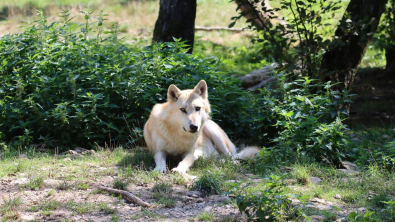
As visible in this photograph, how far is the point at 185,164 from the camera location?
19.2 feet

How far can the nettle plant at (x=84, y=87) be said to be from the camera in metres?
6.94

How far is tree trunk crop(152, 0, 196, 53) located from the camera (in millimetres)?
8945

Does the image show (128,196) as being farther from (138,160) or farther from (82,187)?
(138,160)

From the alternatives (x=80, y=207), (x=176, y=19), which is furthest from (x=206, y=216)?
(x=176, y=19)

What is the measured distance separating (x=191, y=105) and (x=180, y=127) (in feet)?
1.20

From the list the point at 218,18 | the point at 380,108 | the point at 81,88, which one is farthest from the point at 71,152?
the point at 218,18

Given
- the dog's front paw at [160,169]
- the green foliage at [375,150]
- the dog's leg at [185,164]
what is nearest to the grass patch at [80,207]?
the dog's front paw at [160,169]

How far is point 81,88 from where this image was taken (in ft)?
23.3

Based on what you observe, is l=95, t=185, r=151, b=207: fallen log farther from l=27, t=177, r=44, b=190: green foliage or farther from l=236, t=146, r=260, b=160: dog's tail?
l=236, t=146, r=260, b=160: dog's tail

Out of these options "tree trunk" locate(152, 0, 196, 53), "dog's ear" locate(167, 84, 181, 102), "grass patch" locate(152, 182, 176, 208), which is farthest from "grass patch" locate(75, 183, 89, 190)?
"tree trunk" locate(152, 0, 196, 53)

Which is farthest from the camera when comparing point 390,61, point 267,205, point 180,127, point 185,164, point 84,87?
point 390,61

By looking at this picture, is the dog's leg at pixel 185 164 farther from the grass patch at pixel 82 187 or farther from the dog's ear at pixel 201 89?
the grass patch at pixel 82 187

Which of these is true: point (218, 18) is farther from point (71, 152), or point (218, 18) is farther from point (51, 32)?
point (71, 152)

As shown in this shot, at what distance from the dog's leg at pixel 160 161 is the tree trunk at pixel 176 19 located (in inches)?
139
